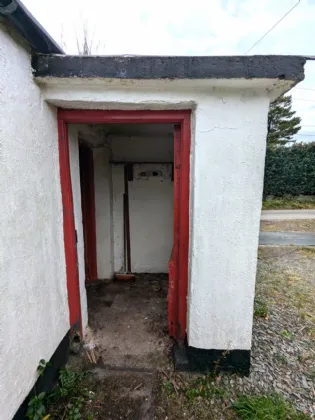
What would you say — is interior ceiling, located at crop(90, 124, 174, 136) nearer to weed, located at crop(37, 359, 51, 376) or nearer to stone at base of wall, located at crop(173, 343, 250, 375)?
stone at base of wall, located at crop(173, 343, 250, 375)

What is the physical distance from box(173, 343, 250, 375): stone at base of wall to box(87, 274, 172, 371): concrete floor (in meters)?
0.26

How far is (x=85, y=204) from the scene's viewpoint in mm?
4199

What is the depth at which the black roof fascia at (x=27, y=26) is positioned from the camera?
4.22 ft

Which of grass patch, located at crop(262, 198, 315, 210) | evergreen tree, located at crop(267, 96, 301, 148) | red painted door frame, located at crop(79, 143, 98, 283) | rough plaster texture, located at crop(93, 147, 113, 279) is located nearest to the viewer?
red painted door frame, located at crop(79, 143, 98, 283)

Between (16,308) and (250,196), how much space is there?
77.4 inches

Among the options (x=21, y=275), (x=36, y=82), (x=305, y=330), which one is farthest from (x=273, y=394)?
(x=36, y=82)

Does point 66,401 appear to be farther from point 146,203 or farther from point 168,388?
point 146,203

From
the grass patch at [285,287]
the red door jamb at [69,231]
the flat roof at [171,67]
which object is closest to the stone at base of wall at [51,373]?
the red door jamb at [69,231]

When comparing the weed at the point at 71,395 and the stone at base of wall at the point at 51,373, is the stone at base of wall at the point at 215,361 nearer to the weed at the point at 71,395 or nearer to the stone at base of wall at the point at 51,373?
the weed at the point at 71,395

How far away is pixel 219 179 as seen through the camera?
81.2 inches

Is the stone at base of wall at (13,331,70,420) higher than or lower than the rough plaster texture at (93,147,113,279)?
lower

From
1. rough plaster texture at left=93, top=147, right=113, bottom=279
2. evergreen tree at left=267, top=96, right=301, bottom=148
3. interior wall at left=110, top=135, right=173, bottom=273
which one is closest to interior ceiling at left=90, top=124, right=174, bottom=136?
interior wall at left=110, top=135, right=173, bottom=273

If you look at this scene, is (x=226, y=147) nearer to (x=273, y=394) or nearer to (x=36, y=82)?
(x=36, y=82)

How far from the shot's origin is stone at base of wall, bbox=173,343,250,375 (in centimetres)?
231
